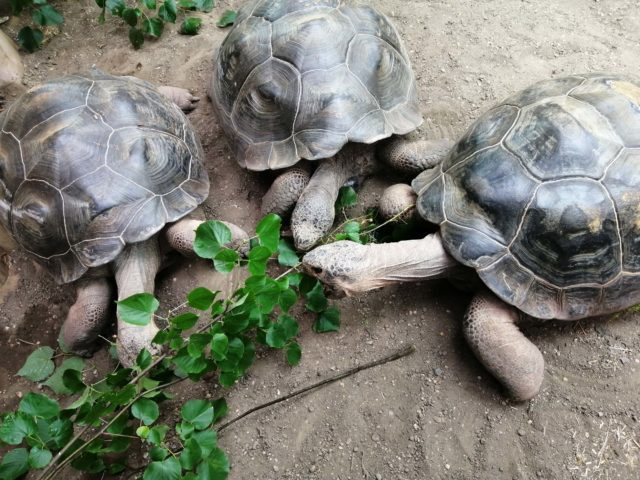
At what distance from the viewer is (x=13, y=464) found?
1.97 m

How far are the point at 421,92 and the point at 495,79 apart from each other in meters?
0.58

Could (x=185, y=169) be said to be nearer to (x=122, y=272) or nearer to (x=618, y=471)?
(x=122, y=272)

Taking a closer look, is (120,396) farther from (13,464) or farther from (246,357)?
(246,357)

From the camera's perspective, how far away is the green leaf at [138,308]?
199cm

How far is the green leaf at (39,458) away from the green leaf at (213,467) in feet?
1.92

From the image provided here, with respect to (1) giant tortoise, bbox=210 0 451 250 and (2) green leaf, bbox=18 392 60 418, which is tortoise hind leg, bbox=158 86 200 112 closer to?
(1) giant tortoise, bbox=210 0 451 250

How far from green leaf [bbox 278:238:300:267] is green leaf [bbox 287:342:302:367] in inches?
18.5

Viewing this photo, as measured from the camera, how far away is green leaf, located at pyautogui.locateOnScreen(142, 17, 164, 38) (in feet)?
14.1

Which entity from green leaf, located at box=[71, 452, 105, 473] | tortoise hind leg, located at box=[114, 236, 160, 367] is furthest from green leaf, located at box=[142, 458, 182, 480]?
tortoise hind leg, located at box=[114, 236, 160, 367]

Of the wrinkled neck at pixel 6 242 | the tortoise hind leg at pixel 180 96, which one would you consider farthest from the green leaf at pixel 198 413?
the tortoise hind leg at pixel 180 96

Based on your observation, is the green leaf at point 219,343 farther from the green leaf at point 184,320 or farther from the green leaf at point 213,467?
the green leaf at point 213,467

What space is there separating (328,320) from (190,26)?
2996 millimetres

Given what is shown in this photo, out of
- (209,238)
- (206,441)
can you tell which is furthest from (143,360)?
(209,238)

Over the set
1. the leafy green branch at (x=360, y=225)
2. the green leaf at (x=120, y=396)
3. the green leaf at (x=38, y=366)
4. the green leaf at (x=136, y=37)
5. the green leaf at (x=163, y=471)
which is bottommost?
the green leaf at (x=38, y=366)
